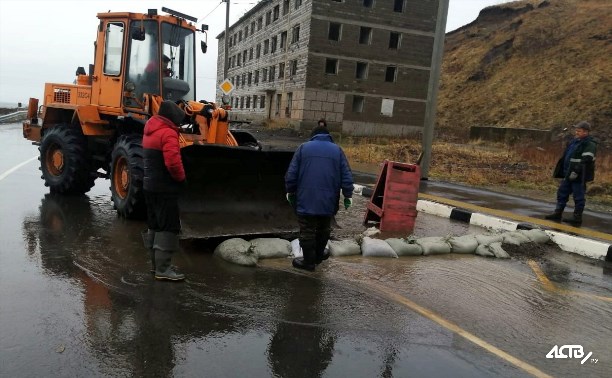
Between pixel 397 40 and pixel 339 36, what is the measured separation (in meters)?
4.74

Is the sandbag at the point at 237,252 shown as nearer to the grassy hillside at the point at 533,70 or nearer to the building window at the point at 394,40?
the grassy hillside at the point at 533,70

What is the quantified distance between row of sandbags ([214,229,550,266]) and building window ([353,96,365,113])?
3149 centimetres

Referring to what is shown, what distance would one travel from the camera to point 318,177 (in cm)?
529

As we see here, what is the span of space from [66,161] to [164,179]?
4716 millimetres

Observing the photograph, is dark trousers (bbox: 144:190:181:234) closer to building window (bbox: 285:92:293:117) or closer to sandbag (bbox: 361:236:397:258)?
A: sandbag (bbox: 361:236:397:258)

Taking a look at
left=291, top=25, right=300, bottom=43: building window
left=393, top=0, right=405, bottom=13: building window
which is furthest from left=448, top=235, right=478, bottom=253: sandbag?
left=393, top=0, right=405, bottom=13: building window

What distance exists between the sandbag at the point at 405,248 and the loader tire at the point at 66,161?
5.59 metres

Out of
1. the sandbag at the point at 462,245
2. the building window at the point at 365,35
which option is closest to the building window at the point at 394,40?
the building window at the point at 365,35

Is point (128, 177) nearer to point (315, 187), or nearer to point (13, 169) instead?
point (315, 187)

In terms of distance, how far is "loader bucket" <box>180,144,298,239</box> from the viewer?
620cm

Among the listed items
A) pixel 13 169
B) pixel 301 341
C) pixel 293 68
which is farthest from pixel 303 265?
pixel 293 68

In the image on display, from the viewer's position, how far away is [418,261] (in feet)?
20.7

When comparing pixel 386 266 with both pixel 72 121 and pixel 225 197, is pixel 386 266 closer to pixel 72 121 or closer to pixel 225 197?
pixel 225 197

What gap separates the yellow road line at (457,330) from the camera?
361 cm
